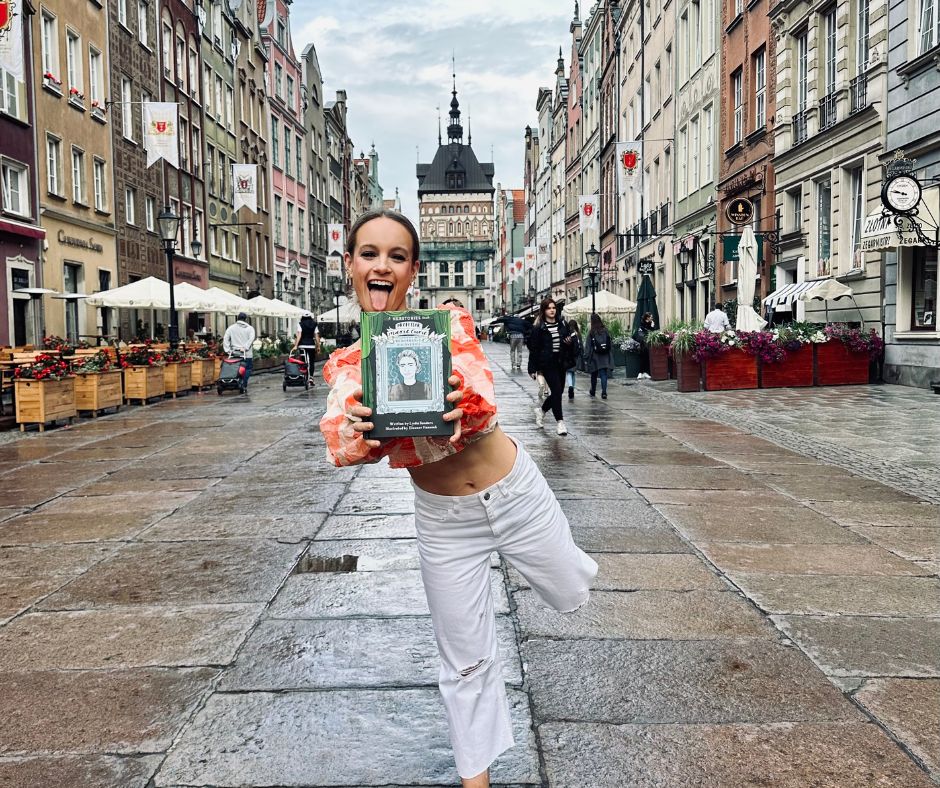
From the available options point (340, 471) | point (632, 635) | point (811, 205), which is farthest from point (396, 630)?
point (811, 205)

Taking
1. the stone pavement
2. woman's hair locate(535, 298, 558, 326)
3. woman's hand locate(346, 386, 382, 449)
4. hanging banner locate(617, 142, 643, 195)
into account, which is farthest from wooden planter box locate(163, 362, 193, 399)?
woman's hand locate(346, 386, 382, 449)

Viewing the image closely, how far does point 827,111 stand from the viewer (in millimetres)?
20406

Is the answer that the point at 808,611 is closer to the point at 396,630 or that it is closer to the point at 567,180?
the point at 396,630

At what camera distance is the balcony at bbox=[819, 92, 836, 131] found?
20.0 meters

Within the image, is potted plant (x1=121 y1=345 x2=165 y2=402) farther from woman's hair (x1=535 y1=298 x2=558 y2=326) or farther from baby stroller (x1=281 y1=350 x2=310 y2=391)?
woman's hair (x1=535 y1=298 x2=558 y2=326)

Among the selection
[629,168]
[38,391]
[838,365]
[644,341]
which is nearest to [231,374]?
[38,391]

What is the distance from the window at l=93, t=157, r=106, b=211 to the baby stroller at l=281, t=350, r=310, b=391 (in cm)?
984

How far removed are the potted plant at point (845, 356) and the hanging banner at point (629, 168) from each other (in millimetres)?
12721

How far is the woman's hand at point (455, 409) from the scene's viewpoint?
2.12 meters

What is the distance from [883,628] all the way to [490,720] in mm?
2296

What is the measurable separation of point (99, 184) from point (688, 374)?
18.5 m

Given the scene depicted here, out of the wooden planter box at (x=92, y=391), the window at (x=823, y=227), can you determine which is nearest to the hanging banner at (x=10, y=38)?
the wooden planter box at (x=92, y=391)

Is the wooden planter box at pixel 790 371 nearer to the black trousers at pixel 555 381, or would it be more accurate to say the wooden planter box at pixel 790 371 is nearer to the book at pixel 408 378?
the black trousers at pixel 555 381

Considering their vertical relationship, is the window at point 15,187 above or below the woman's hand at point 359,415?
above
